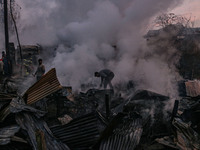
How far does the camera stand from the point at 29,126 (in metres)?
3.42

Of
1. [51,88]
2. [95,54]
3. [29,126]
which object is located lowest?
[29,126]

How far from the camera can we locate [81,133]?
11.7 feet

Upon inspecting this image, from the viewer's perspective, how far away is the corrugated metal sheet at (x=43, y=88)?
4367 millimetres

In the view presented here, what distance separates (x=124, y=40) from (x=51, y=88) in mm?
9334

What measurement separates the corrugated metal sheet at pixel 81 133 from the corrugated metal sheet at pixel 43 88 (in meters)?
0.98

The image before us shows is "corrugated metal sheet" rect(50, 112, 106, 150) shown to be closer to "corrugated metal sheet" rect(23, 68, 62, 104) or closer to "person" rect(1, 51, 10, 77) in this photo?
"corrugated metal sheet" rect(23, 68, 62, 104)

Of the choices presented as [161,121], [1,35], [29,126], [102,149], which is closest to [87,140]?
[102,149]

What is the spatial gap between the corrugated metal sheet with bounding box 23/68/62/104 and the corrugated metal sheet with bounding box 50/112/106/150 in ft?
3.23

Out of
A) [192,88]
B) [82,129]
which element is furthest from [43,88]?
[192,88]

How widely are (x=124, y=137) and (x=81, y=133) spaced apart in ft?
2.73

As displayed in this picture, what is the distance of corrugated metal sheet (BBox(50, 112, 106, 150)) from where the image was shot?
3451mm

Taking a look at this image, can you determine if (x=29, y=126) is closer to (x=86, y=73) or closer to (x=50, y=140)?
(x=50, y=140)

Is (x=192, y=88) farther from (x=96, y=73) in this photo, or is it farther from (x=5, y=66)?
(x=5, y=66)

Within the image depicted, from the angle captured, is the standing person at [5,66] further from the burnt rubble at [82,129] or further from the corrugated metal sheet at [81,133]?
the corrugated metal sheet at [81,133]
